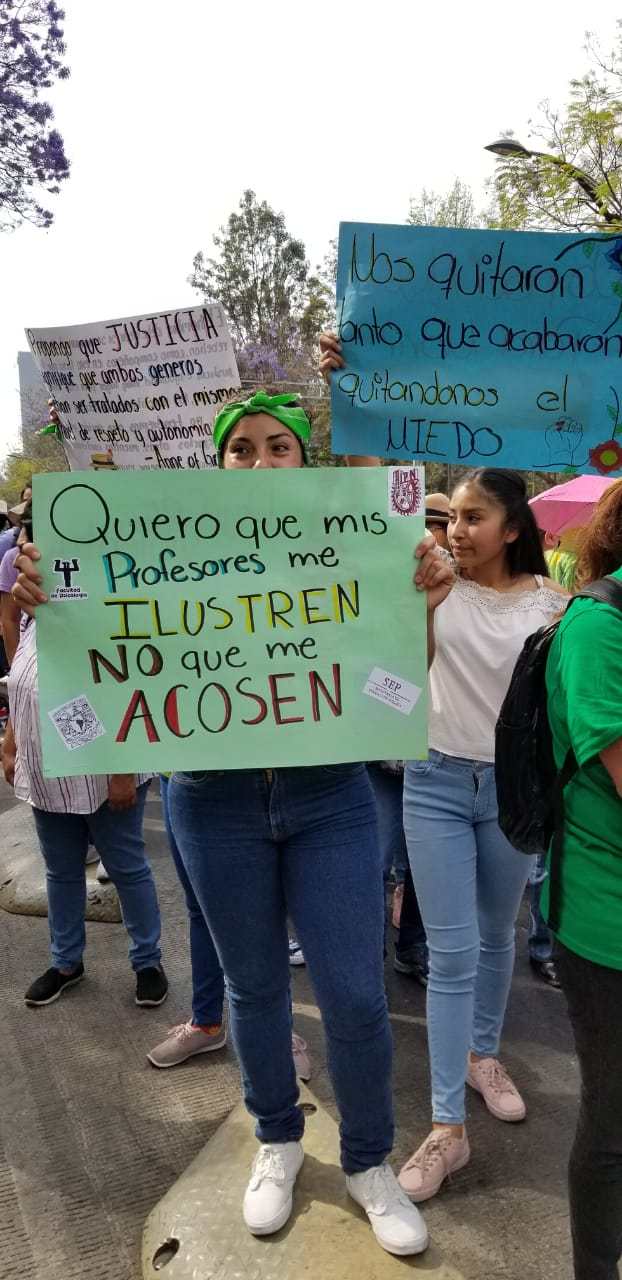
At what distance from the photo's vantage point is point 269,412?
212 cm

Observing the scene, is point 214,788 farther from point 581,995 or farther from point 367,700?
point 581,995

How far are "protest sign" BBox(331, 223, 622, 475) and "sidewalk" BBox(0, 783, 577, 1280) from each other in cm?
187

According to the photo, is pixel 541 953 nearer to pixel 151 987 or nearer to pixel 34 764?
pixel 151 987

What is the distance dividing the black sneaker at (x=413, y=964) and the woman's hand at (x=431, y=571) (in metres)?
2.03

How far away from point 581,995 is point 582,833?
0.31 m

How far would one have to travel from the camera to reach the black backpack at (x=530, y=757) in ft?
5.75

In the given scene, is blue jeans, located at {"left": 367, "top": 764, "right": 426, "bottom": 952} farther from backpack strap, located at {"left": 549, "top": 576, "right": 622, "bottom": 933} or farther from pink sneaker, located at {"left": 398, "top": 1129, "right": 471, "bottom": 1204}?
backpack strap, located at {"left": 549, "top": 576, "right": 622, "bottom": 933}

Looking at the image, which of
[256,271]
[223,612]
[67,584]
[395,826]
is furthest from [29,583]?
[256,271]

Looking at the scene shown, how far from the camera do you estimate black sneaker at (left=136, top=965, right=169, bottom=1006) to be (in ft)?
10.8

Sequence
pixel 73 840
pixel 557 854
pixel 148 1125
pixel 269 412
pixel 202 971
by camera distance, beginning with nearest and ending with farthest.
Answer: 1. pixel 557 854
2. pixel 269 412
3. pixel 148 1125
4. pixel 202 971
5. pixel 73 840

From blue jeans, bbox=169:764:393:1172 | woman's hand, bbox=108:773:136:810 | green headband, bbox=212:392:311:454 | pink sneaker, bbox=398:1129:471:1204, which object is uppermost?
green headband, bbox=212:392:311:454

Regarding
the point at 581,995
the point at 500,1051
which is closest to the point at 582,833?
the point at 581,995

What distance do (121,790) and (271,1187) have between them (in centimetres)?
142

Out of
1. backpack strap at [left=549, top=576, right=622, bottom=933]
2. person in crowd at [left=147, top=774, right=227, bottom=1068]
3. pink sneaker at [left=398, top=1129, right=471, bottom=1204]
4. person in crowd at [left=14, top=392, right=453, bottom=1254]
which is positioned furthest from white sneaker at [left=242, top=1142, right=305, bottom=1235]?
backpack strap at [left=549, top=576, right=622, bottom=933]
